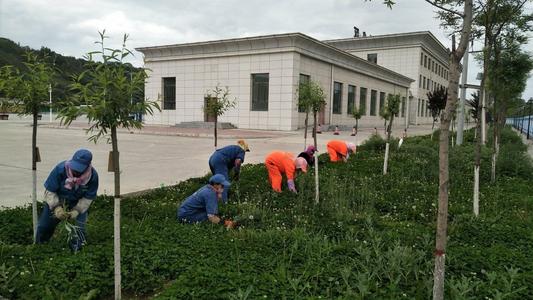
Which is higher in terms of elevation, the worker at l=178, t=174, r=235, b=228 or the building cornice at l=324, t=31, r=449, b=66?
the building cornice at l=324, t=31, r=449, b=66

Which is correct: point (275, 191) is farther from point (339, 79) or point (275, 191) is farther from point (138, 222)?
point (339, 79)

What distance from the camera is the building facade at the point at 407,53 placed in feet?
172

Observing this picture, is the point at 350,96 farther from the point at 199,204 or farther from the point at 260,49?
the point at 199,204

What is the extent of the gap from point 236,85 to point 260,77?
2.07 metres

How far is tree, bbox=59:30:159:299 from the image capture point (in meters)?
3.09

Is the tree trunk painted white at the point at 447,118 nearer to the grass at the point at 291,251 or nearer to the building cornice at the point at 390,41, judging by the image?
the grass at the point at 291,251

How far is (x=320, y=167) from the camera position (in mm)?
10203

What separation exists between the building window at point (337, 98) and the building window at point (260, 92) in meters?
7.40

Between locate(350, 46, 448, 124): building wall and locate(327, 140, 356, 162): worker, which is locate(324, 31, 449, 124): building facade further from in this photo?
locate(327, 140, 356, 162): worker

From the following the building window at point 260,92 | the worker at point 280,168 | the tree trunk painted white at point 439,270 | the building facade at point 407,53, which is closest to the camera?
the tree trunk painted white at point 439,270

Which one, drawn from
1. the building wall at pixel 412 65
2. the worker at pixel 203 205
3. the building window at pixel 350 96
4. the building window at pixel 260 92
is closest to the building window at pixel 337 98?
the building window at pixel 350 96

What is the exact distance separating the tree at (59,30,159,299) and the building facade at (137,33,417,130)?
23.2 m

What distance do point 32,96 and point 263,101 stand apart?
26.3 m

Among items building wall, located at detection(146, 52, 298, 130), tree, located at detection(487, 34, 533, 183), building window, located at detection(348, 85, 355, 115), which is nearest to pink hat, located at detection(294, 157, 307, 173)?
tree, located at detection(487, 34, 533, 183)
